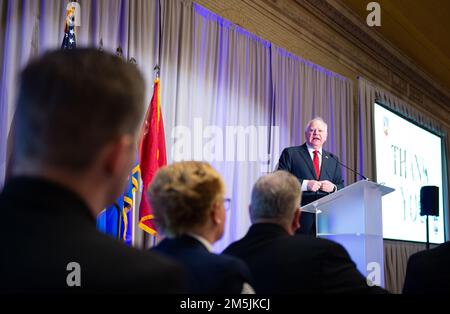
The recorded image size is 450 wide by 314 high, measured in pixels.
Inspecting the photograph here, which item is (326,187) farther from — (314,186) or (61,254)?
(61,254)

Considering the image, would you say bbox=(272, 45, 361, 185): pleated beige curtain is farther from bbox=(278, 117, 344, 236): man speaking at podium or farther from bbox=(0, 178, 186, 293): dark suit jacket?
bbox=(0, 178, 186, 293): dark suit jacket

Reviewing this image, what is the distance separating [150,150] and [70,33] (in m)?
1.12

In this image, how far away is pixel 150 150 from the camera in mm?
4246

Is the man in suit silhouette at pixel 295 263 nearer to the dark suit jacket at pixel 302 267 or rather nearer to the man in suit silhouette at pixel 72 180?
the dark suit jacket at pixel 302 267

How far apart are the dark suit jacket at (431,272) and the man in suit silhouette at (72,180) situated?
5.67 feet

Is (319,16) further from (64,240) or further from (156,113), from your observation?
(64,240)

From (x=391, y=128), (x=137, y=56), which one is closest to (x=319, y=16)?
(x=391, y=128)

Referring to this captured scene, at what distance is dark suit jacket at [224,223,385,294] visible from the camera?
1.82 metres

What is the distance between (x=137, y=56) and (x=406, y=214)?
231 inches

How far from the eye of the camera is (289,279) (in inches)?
71.5

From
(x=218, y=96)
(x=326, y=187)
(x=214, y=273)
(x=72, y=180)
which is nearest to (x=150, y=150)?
(x=326, y=187)

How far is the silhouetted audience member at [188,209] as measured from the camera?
1596 millimetres

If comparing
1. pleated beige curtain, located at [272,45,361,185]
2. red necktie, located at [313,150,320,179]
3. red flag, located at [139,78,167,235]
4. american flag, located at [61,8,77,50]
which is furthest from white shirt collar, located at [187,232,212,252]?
pleated beige curtain, located at [272,45,361,185]

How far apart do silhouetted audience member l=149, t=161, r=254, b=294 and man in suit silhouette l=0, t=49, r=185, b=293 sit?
0.75m
